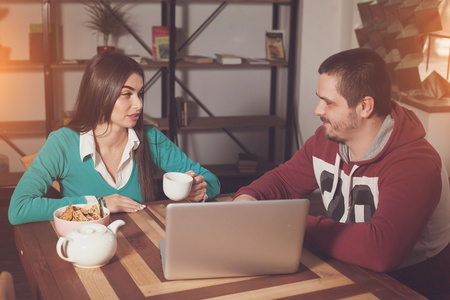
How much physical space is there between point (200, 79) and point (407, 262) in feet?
9.19

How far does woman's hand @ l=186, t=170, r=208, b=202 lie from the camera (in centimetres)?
188

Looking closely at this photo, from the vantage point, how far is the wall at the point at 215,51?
3848 mm

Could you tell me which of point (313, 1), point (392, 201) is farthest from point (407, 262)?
point (313, 1)

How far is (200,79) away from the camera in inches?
165

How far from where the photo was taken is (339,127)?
67.6 inches

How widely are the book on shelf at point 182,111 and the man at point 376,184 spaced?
6.87 feet

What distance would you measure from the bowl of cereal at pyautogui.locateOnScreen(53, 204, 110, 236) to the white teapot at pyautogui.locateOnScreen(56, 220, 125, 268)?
0.14 m

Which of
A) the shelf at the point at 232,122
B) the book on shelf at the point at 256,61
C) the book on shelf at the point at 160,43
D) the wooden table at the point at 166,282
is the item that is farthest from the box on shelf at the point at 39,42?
the wooden table at the point at 166,282

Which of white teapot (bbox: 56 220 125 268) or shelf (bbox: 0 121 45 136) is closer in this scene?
white teapot (bbox: 56 220 125 268)

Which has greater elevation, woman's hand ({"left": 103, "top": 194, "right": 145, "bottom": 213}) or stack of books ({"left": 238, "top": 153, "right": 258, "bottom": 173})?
woman's hand ({"left": 103, "top": 194, "right": 145, "bottom": 213})

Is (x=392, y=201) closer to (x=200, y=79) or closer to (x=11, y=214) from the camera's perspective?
(x=11, y=214)

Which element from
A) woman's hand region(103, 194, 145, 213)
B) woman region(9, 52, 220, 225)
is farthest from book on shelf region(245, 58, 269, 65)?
woman's hand region(103, 194, 145, 213)

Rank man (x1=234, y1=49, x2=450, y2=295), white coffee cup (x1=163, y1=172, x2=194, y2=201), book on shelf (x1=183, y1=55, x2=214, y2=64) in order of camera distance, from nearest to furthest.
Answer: man (x1=234, y1=49, x2=450, y2=295) → white coffee cup (x1=163, y1=172, x2=194, y2=201) → book on shelf (x1=183, y1=55, x2=214, y2=64)

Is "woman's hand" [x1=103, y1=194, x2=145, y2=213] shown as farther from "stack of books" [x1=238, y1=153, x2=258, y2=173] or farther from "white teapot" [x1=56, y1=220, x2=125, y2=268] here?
"stack of books" [x1=238, y1=153, x2=258, y2=173]
